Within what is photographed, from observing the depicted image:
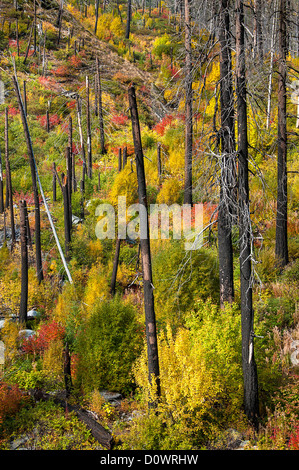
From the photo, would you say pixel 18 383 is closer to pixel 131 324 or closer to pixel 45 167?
pixel 131 324

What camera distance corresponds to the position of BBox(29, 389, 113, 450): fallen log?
7113mm

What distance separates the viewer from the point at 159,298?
10.8 m

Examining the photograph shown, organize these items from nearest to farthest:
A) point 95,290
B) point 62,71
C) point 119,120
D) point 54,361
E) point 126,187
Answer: point 54,361 → point 95,290 → point 126,187 → point 119,120 → point 62,71

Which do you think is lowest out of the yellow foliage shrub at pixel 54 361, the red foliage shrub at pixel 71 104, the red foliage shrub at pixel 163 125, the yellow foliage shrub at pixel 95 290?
the yellow foliage shrub at pixel 54 361

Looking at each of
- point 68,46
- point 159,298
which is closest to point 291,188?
point 159,298

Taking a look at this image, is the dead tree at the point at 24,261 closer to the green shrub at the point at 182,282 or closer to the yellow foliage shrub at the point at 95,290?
the yellow foliage shrub at the point at 95,290

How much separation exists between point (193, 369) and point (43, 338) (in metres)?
7.51

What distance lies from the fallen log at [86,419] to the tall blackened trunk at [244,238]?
2722 mm

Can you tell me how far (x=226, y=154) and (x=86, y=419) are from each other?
614 cm

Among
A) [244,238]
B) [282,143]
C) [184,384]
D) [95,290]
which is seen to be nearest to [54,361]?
[95,290]

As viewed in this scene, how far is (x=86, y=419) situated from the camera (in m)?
7.88

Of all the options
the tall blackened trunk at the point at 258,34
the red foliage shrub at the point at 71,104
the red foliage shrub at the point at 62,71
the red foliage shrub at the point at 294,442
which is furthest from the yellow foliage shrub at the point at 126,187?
the red foliage shrub at the point at 62,71

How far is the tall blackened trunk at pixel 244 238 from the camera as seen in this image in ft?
21.2

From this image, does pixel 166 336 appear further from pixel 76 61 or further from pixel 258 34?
pixel 76 61
